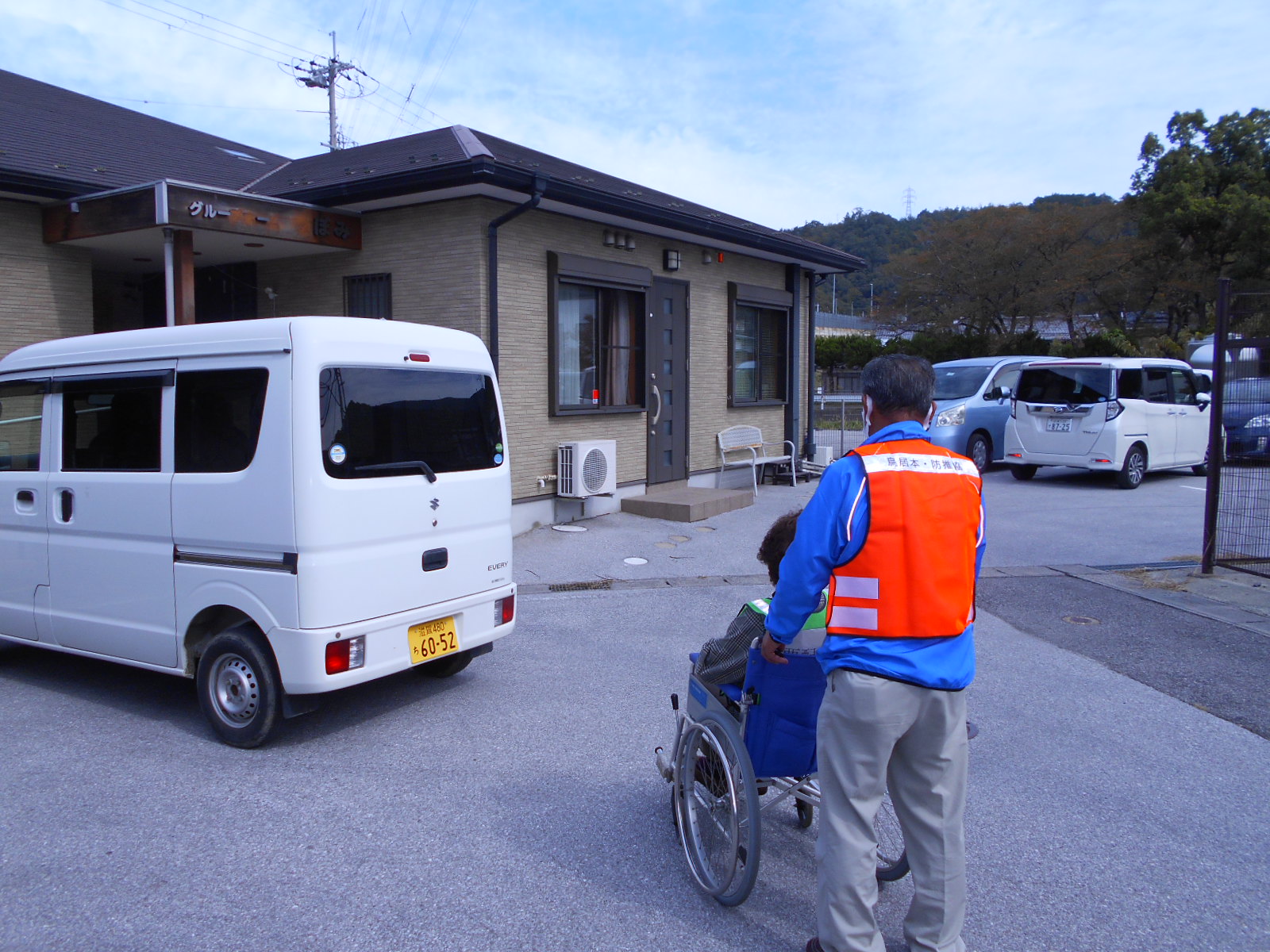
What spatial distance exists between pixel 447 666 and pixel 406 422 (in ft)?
5.33

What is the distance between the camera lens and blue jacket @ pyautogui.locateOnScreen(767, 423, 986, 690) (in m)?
2.55

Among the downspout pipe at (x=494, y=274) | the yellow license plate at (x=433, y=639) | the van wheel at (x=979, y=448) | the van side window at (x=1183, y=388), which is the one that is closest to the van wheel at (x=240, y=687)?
the yellow license plate at (x=433, y=639)

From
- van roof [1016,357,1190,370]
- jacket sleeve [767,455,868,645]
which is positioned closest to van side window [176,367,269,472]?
jacket sleeve [767,455,868,645]

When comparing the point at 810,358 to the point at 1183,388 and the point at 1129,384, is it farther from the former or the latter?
the point at 1183,388

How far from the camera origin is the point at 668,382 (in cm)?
1185

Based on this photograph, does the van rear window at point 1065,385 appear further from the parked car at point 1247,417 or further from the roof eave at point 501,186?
the parked car at point 1247,417

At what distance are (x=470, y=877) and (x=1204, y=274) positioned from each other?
35.0 m

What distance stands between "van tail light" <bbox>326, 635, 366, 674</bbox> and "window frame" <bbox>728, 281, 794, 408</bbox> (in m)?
9.23

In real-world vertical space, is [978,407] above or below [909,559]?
above

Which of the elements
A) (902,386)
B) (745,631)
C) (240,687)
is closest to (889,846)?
(745,631)

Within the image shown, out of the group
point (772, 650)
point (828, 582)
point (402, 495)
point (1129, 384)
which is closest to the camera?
point (828, 582)

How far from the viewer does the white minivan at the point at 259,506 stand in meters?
4.27

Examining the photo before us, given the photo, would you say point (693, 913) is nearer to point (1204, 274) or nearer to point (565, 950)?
point (565, 950)

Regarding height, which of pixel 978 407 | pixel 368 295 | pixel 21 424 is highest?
Result: pixel 368 295
